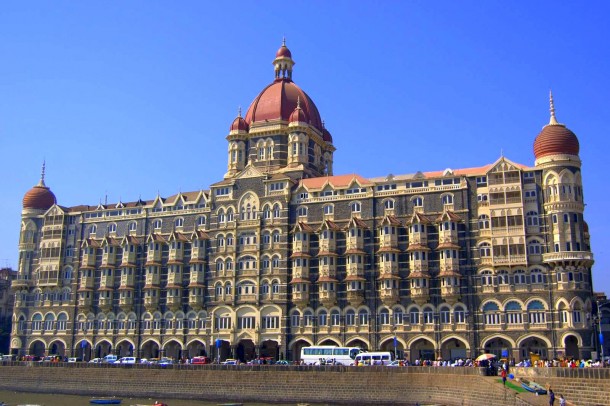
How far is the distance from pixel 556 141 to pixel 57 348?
7800cm

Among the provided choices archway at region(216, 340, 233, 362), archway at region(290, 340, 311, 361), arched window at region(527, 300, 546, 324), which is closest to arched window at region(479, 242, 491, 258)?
arched window at region(527, 300, 546, 324)

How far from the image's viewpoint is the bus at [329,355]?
78.0m

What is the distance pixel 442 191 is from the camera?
279 feet

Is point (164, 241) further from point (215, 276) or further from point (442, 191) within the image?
point (442, 191)

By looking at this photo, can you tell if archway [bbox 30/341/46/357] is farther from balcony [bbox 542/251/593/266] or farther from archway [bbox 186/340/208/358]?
balcony [bbox 542/251/593/266]

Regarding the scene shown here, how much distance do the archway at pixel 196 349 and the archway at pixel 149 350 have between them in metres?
5.60

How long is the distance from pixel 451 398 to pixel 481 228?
985 inches

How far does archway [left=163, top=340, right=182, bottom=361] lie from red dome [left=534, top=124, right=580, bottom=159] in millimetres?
55325

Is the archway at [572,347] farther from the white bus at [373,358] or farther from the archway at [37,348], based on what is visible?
the archway at [37,348]

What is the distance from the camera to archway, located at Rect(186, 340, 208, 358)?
3767 inches

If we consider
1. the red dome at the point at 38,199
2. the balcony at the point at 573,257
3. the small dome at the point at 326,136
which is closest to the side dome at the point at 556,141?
the balcony at the point at 573,257

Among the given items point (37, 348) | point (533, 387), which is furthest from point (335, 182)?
point (37, 348)

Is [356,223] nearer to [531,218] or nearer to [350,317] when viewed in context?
[350,317]

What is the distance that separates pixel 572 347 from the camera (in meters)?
76.3
